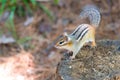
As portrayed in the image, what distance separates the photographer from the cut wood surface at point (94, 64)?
3027 mm

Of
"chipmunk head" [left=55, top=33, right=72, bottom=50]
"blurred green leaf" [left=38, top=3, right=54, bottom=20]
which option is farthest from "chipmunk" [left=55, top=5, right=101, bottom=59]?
"blurred green leaf" [left=38, top=3, right=54, bottom=20]

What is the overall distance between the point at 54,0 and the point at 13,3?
2.16ft

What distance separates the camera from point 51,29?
231 inches

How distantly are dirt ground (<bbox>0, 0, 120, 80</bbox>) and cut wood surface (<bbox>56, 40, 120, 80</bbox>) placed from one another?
1766 mm

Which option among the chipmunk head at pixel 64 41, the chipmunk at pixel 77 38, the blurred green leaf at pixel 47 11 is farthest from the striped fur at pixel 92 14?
the blurred green leaf at pixel 47 11

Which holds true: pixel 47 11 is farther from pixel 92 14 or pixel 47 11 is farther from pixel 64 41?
pixel 64 41

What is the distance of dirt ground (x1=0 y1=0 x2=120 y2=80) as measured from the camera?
541 cm

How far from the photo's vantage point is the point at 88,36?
3.32m

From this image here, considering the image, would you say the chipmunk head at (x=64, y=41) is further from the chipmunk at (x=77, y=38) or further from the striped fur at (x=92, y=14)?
the striped fur at (x=92, y=14)

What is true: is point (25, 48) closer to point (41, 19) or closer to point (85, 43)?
point (41, 19)

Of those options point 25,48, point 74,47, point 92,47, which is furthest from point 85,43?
point 25,48

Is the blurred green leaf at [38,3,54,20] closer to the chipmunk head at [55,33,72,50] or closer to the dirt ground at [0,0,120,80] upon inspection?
the dirt ground at [0,0,120,80]

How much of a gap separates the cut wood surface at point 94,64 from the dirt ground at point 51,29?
1.77 m

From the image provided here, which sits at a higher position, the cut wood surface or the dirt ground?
the dirt ground
